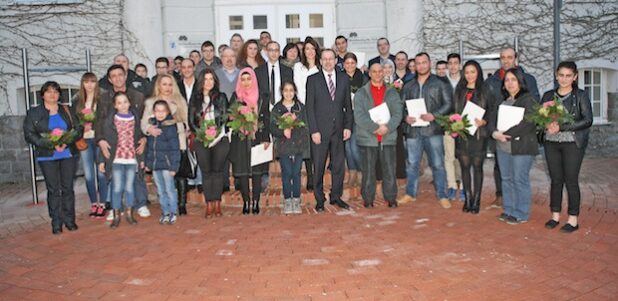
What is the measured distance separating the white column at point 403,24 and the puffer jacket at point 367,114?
181 inches

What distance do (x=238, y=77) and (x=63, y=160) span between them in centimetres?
249

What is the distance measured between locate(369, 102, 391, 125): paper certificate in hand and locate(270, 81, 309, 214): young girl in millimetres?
921

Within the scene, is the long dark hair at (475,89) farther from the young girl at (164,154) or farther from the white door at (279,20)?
the white door at (279,20)

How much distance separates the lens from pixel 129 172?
24.1ft

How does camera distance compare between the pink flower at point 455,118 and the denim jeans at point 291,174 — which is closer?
the pink flower at point 455,118

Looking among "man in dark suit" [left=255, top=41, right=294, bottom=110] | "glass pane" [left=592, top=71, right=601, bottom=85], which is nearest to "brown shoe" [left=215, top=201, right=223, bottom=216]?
"man in dark suit" [left=255, top=41, right=294, bottom=110]

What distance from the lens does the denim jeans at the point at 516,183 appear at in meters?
6.80

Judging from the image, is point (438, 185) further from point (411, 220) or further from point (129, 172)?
point (129, 172)

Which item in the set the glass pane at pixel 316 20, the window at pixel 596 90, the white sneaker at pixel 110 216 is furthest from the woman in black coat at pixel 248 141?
the window at pixel 596 90

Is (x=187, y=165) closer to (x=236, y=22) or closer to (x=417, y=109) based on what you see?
(x=417, y=109)

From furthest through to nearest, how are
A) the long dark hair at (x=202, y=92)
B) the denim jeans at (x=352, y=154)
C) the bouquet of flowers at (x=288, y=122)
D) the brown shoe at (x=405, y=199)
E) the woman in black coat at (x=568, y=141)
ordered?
the denim jeans at (x=352, y=154) → the brown shoe at (x=405, y=199) → the long dark hair at (x=202, y=92) → the bouquet of flowers at (x=288, y=122) → the woman in black coat at (x=568, y=141)

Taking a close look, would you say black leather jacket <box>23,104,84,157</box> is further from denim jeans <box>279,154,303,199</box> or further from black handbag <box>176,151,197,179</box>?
denim jeans <box>279,154,303,199</box>

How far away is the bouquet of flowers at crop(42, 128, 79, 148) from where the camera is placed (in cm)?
689

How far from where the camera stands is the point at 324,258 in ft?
18.7
